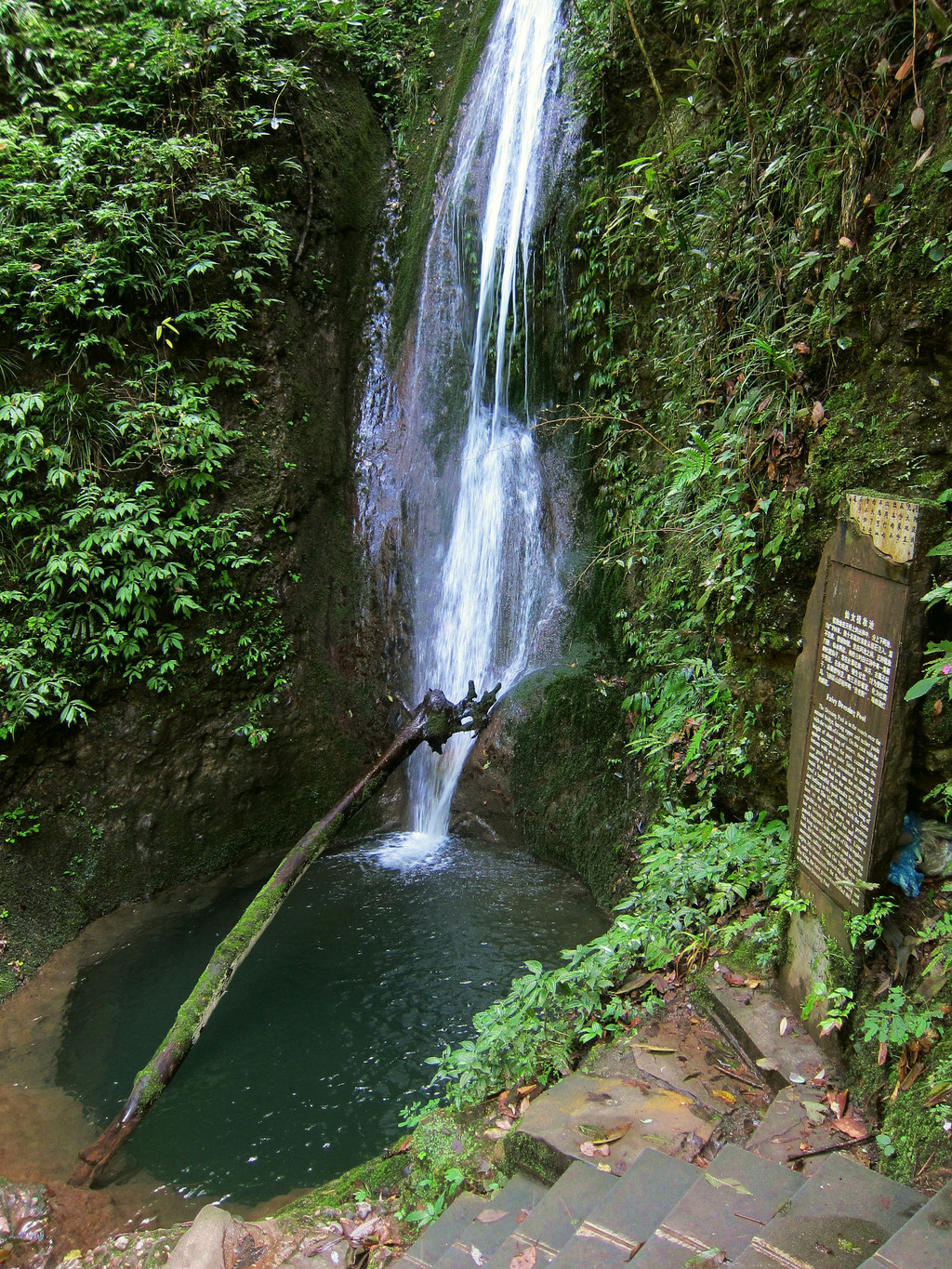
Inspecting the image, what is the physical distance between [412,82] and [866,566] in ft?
30.6

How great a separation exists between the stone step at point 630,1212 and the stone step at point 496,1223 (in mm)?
372

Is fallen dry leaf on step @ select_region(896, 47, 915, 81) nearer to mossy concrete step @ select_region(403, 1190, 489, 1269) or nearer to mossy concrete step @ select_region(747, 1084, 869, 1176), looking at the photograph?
mossy concrete step @ select_region(747, 1084, 869, 1176)

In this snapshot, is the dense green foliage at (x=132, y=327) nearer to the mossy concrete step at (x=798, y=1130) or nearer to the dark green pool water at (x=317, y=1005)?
the dark green pool water at (x=317, y=1005)

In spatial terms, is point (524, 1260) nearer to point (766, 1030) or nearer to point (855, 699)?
point (766, 1030)

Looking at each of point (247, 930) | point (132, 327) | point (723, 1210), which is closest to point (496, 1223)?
point (723, 1210)

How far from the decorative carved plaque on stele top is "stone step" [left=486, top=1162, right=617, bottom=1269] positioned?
132 centimetres

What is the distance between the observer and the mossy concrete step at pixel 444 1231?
2.60m

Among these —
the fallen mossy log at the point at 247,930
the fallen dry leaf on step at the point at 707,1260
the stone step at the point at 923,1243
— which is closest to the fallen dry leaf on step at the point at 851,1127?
the stone step at the point at 923,1243

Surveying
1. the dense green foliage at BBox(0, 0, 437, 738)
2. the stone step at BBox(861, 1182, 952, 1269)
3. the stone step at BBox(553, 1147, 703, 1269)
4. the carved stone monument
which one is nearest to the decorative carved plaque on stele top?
the carved stone monument

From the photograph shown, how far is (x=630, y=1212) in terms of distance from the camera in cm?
231

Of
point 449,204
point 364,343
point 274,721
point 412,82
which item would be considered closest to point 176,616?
point 274,721

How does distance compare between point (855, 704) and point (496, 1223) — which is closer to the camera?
point (496, 1223)

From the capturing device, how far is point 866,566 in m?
2.72

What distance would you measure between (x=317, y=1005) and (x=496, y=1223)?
10.1ft
